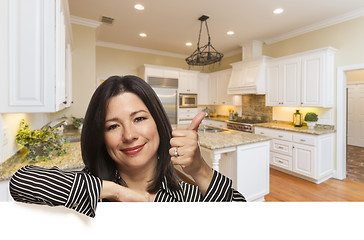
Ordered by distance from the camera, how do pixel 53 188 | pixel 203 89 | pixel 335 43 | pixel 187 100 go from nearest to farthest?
1. pixel 53 188
2. pixel 335 43
3. pixel 187 100
4. pixel 203 89

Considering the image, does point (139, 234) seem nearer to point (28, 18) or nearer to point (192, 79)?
point (28, 18)

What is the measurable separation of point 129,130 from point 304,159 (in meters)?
3.67

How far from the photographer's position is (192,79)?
5.80 meters

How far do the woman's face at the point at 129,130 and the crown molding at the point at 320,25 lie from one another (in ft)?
14.1

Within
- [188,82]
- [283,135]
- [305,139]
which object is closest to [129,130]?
[305,139]

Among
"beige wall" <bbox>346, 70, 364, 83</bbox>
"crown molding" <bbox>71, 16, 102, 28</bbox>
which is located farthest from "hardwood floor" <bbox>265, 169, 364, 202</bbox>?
"crown molding" <bbox>71, 16, 102, 28</bbox>

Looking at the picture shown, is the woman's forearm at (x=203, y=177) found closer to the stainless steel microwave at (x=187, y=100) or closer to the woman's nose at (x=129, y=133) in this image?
the woman's nose at (x=129, y=133)

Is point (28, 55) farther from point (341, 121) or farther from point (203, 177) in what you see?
point (341, 121)

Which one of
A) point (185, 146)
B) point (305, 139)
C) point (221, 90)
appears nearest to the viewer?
point (185, 146)

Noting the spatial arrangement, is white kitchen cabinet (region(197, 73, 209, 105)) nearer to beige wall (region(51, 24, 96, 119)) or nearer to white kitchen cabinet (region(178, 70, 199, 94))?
white kitchen cabinet (region(178, 70, 199, 94))

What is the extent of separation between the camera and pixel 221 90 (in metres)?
5.84

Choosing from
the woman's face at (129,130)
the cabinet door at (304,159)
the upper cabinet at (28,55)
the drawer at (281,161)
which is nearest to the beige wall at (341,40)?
the cabinet door at (304,159)

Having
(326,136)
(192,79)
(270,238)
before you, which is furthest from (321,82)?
(270,238)

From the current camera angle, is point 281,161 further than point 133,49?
No
